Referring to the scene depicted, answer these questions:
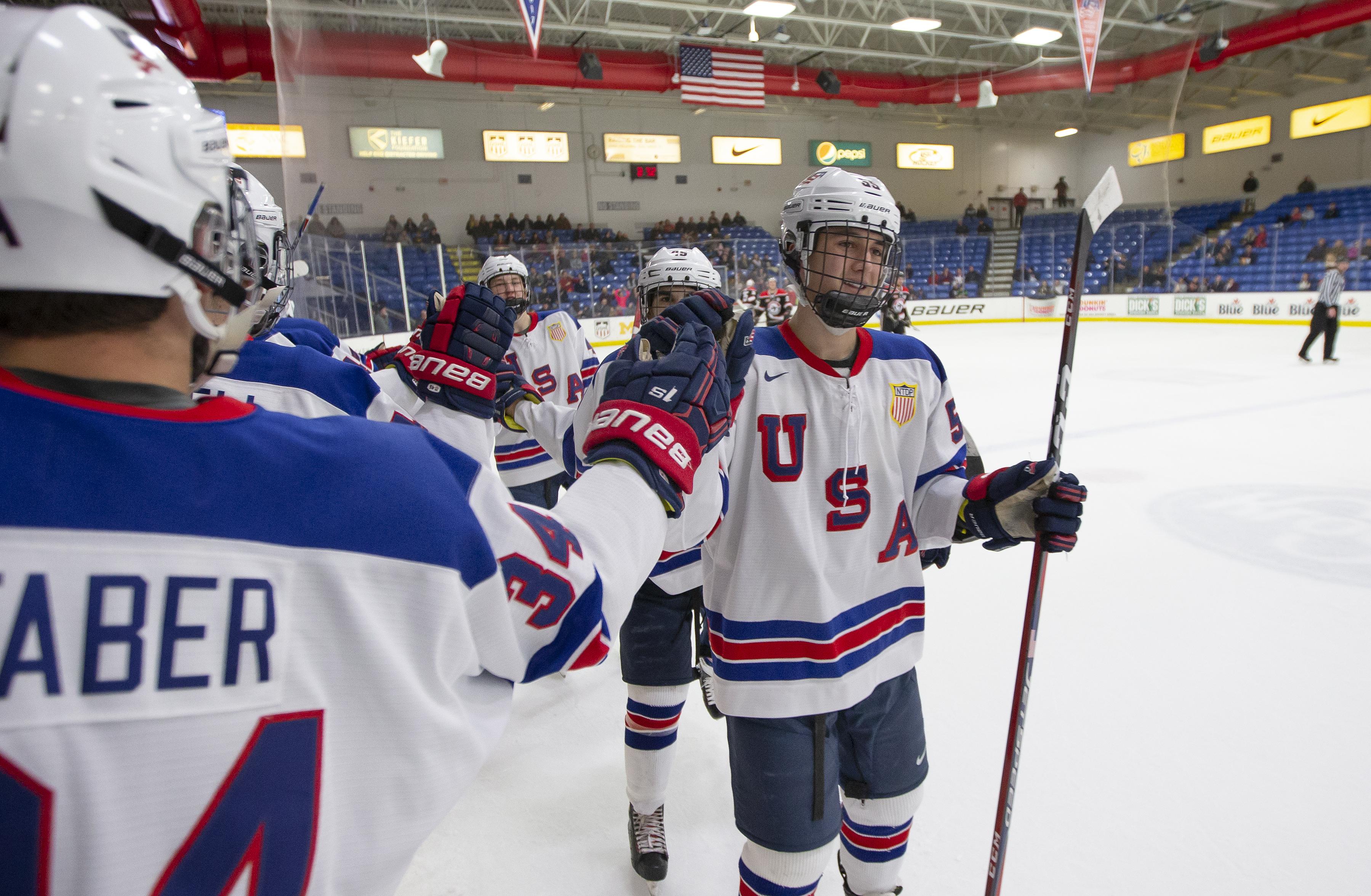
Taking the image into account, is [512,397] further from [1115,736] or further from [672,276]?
[1115,736]

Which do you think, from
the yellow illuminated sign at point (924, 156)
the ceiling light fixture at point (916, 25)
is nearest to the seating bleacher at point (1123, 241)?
the yellow illuminated sign at point (924, 156)

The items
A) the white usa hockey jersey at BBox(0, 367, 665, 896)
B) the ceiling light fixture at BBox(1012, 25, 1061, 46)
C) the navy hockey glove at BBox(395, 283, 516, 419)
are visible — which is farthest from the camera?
the ceiling light fixture at BBox(1012, 25, 1061, 46)

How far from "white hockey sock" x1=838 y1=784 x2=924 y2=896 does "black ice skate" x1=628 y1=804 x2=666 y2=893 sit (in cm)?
54

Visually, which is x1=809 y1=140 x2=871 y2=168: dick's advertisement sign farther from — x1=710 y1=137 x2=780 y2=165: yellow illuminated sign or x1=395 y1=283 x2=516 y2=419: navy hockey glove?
x1=395 y1=283 x2=516 y2=419: navy hockey glove

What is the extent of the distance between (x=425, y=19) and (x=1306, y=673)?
1097 cm

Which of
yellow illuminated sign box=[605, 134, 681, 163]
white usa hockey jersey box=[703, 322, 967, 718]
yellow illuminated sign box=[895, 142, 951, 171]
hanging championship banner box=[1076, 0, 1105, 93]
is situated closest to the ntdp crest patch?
white usa hockey jersey box=[703, 322, 967, 718]

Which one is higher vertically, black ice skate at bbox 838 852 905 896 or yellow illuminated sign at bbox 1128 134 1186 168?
yellow illuminated sign at bbox 1128 134 1186 168

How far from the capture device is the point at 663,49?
17.7 metres

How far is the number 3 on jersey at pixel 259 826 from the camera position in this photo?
1.78 feet

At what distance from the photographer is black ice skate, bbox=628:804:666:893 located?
1982mm

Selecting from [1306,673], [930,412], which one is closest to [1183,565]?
[1306,673]

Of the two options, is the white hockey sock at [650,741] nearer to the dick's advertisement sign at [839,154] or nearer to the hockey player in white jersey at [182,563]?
the hockey player in white jersey at [182,563]

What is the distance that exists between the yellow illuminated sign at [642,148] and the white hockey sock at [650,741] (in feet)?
63.0

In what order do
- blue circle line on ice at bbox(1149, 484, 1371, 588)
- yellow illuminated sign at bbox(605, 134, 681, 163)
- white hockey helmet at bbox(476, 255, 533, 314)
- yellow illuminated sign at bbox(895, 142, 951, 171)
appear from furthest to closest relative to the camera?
yellow illuminated sign at bbox(895, 142, 951, 171) < yellow illuminated sign at bbox(605, 134, 681, 163) < white hockey helmet at bbox(476, 255, 533, 314) < blue circle line on ice at bbox(1149, 484, 1371, 588)
